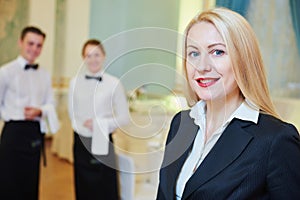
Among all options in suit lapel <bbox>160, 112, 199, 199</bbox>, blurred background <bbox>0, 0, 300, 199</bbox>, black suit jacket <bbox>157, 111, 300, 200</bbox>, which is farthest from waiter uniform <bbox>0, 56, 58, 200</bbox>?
black suit jacket <bbox>157, 111, 300, 200</bbox>

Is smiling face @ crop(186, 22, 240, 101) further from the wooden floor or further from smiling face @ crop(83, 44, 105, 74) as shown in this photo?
the wooden floor

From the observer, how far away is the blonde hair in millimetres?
830

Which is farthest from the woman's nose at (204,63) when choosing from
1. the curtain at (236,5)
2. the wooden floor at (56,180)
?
the wooden floor at (56,180)

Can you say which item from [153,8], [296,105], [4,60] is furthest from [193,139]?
[4,60]

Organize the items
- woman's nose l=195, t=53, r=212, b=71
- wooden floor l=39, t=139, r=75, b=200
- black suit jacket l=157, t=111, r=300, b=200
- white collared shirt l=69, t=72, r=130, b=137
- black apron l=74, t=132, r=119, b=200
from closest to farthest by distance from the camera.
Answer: black suit jacket l=157, t=111, r=300, b=200 → woman's nose l=195, t=53, r=212, b=71 → white collared shirt l=69, t=72, r=130, b=137 → black apron l=74, t=132, r=119, b=200 → wooden floor l=39, t=139, r=75, b=200

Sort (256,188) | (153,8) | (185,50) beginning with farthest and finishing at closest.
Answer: (153,8)
(185,50)
(256,188)

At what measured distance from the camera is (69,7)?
176 inches

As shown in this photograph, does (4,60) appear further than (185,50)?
Yes

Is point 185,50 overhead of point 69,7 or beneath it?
beneath

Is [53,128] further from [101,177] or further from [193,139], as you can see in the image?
[193,139]

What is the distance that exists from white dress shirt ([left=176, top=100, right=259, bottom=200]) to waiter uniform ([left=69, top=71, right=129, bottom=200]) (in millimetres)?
1028

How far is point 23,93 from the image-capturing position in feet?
7.85

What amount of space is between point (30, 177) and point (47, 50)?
2.31 metres

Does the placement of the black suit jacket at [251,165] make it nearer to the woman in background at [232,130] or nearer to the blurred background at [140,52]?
the woman in background at [232,130]
